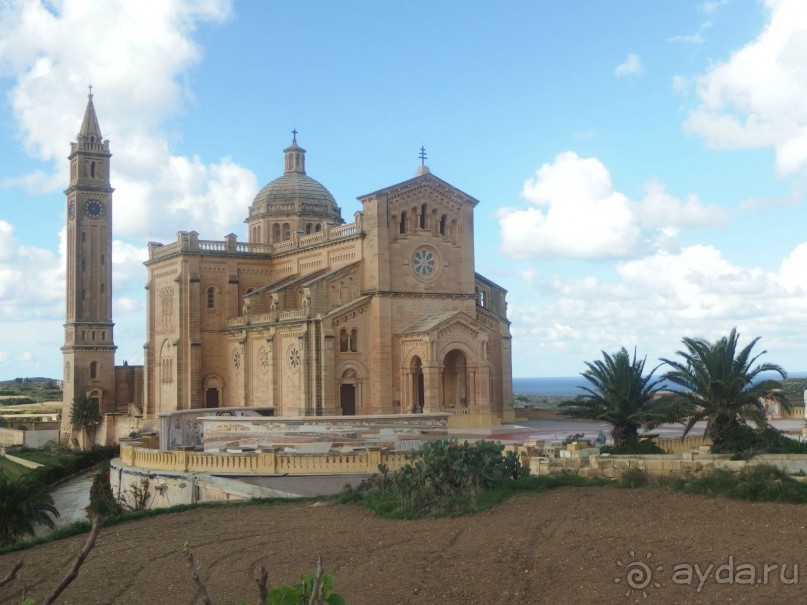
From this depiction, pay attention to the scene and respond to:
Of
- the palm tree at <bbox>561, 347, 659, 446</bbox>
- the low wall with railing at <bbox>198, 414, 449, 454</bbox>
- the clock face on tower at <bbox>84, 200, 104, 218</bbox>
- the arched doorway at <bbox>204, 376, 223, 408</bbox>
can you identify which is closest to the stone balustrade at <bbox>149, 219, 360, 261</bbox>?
the arched doorway at <bbox>204, 376, 223, 408</bbox>

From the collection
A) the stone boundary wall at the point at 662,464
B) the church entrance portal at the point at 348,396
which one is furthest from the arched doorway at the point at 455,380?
the stone boundary wall at the point at 662,464

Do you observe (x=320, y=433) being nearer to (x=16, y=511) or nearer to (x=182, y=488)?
(x=182, y=488)

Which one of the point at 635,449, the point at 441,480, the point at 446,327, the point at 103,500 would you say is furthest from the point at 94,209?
the point at 441,480

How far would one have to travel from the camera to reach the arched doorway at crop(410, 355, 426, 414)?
43259 millimetres

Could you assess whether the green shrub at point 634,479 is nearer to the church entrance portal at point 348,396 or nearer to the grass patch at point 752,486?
the grass patch at point 752,486

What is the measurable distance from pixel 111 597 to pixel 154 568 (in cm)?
155

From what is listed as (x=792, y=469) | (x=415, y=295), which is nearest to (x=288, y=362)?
(x=415, y=295)

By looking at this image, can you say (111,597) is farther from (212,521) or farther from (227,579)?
(212,521)

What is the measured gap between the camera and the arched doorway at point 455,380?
44.9 metres

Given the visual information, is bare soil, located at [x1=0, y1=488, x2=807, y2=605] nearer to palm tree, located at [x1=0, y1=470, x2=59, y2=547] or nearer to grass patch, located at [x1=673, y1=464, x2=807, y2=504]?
grass patch, located at [x1=673, y1=464, x2=807, y2=504]

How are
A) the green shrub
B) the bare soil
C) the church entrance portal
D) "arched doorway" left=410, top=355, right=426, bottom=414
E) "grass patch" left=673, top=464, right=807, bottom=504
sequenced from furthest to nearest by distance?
the church entrance portal, "arched doorway" left=410, top=355, right=426, bottom=414, the green shrub, "grass patch" left=673, top=464, right=807, bottom=504, the bare soil

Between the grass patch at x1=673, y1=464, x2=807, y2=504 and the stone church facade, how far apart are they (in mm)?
24184

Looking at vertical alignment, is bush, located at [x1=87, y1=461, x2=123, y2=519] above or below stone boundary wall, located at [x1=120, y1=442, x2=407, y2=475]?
below

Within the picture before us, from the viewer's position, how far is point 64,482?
46.3m
